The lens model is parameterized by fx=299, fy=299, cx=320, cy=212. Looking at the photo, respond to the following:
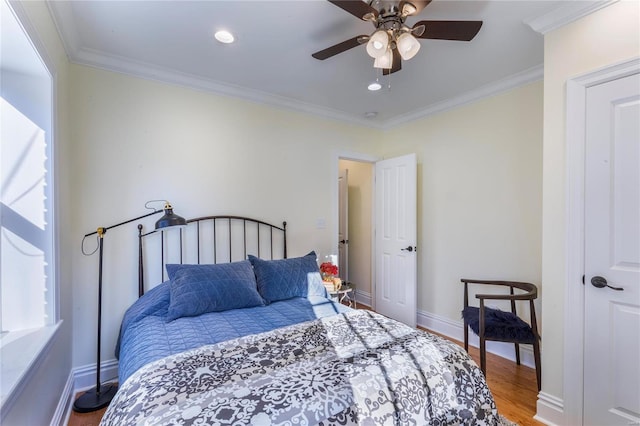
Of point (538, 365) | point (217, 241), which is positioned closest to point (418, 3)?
point (217, 241)

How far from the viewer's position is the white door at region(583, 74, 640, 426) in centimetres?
162

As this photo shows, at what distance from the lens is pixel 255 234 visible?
10.0 ft

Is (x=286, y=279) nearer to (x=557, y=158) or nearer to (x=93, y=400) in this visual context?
(x=93, y=400)

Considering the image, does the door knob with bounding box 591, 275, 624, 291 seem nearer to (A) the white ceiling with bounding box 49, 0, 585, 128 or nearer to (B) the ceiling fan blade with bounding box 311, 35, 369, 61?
(A) the white ceiling with bounding box 49, 0, 585, 128

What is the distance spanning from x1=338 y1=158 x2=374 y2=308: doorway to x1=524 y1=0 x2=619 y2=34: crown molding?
240 cm

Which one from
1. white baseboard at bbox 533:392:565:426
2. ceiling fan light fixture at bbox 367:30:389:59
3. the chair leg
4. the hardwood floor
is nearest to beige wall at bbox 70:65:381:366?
ceiling fan light fixture at bbox 367:30:389:59

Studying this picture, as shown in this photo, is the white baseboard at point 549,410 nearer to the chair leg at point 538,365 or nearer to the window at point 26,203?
the chair leg at point 538,365

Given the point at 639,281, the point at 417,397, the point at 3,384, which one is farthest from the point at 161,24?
the point at 639,281

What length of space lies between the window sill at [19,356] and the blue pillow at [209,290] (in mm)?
607

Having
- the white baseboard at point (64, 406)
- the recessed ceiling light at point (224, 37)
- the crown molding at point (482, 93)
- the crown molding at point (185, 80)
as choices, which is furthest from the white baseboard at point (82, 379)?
the crown molding at point (482, 93)

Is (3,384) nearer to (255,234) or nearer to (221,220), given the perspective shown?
(221,220)

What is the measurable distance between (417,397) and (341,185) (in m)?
3.60

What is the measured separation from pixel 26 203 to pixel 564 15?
3380 millimetres

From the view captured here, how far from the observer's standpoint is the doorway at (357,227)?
4320 mm
